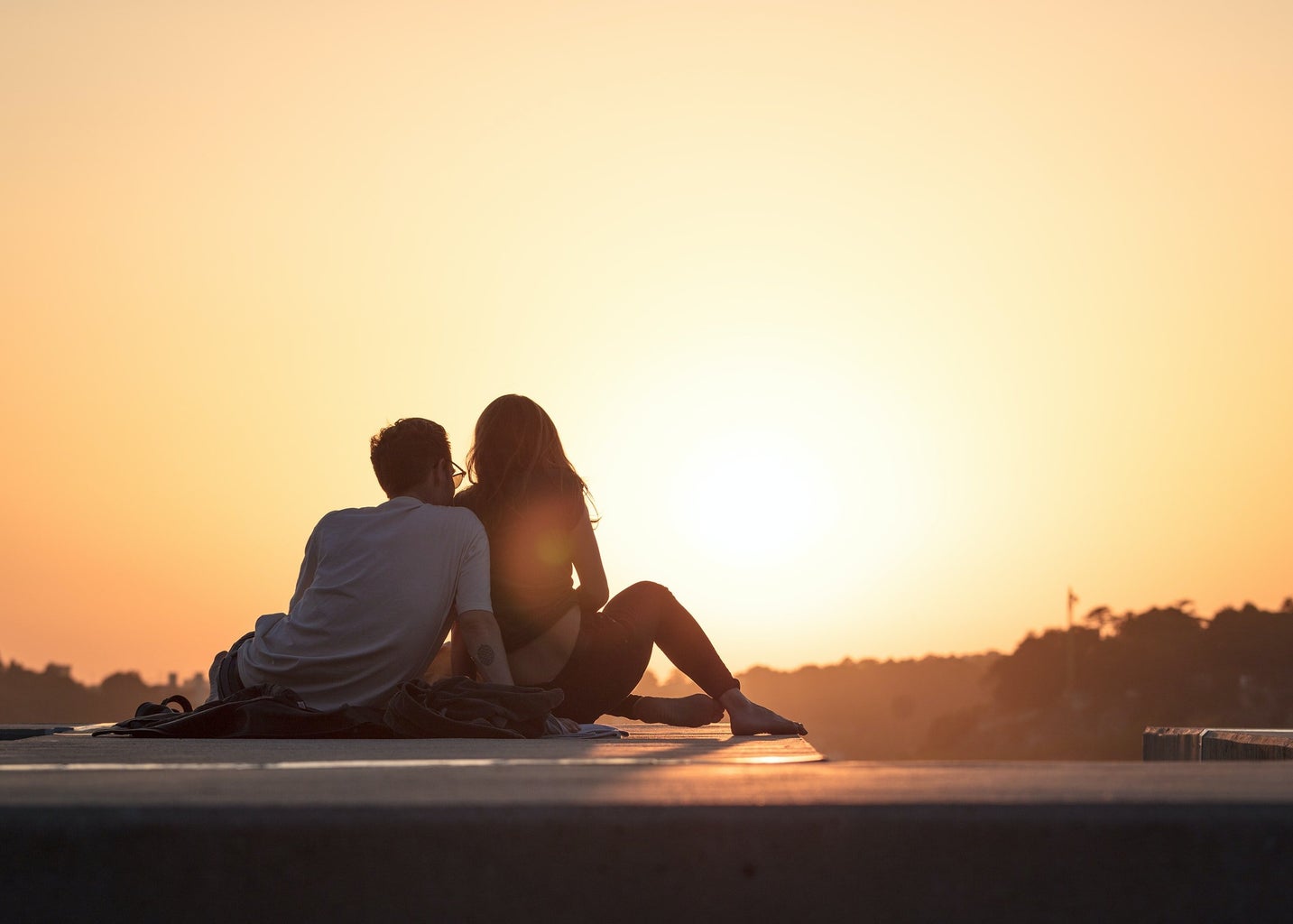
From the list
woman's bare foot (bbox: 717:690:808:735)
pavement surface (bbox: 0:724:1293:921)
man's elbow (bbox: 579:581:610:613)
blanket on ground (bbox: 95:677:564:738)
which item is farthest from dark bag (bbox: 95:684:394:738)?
pavement surface (bbox: 0:724:1293:921)

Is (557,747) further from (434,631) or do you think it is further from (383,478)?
(383,478)

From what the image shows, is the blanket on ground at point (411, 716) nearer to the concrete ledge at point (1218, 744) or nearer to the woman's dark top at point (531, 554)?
the woman's dark top at point (531, 554)

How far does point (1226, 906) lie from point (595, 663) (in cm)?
451

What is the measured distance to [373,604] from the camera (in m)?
5.69

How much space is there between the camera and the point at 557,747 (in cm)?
425

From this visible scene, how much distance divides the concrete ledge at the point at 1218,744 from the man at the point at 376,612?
3.26m

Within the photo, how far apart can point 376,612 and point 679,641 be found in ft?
4.76

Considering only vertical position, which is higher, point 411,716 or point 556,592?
point 556,592

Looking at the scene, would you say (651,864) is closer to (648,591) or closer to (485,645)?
(485,645)

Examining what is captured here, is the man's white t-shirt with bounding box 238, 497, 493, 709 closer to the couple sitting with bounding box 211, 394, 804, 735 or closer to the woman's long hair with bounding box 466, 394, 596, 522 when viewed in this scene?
the couple sitting with bounding box 211, 394, 804, 735

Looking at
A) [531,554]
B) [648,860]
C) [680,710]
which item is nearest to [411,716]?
[531,554]

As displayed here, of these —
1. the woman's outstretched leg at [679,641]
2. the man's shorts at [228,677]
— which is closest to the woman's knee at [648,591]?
the woman's outstretched leg at [679,641]

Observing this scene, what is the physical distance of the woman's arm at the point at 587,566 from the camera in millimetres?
6422

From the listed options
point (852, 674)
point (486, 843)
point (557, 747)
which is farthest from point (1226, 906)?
point (852, 674)
